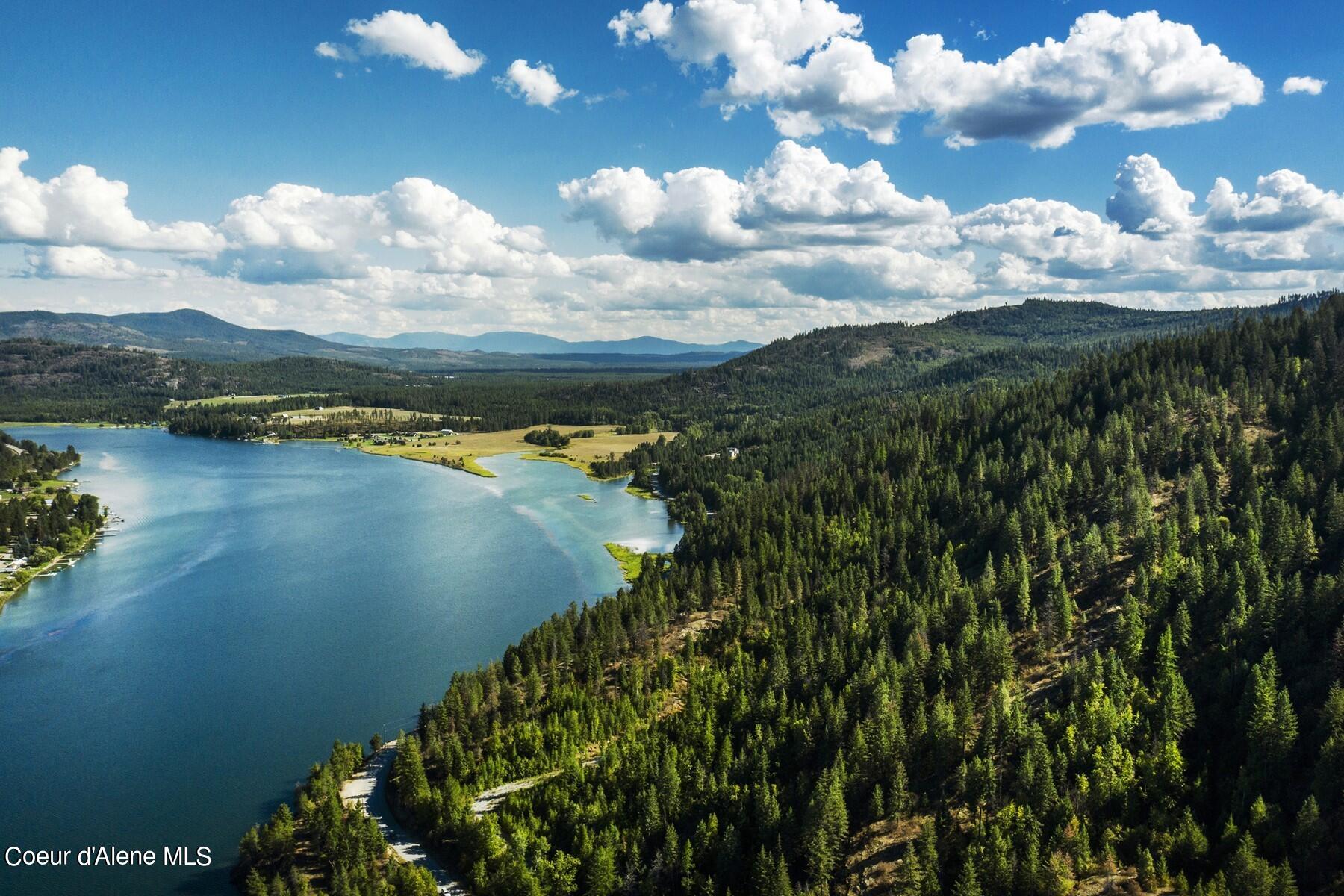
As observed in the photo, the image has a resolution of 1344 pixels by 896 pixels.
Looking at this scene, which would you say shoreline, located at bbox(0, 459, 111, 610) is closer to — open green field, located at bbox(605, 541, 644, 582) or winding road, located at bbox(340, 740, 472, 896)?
winding road, located at bbox(340, 740, 472, 896)

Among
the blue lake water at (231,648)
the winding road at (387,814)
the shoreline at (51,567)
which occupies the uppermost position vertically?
the shoreline at (51,567)

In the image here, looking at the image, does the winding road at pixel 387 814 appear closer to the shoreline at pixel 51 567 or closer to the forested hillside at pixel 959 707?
the forested hillside at pixel 959 707

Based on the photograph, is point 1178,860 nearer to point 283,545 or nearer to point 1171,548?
point 1171,548

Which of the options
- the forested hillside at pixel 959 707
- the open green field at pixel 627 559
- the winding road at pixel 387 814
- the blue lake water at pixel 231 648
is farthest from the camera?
the open green field at pixel 627 559

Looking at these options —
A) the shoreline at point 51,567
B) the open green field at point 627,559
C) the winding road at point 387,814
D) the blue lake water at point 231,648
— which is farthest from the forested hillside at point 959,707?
the shoreline at point 51,567

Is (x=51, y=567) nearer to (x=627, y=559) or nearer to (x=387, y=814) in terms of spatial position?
(x=627, y=559)

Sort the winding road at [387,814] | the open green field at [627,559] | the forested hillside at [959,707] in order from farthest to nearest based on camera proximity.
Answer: the open green field at [627,559] < the winding road at [387,814] < the forested hillside at [959,707]

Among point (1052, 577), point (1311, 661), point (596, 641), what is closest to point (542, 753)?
point (596, 641)
